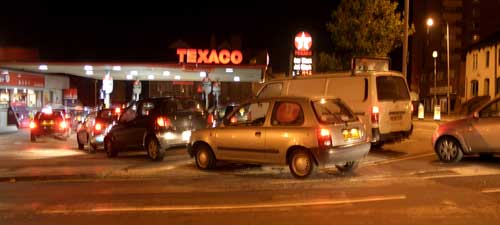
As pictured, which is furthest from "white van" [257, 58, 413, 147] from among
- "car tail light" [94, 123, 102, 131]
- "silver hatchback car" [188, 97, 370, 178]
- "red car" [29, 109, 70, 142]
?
"red car" [29, 109, 70, 142]

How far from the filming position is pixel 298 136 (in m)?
11.8

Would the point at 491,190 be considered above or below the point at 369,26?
below

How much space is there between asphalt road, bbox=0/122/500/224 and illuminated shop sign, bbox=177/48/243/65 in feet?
58.4

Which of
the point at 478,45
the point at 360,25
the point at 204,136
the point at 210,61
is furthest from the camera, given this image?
the point at 478,45

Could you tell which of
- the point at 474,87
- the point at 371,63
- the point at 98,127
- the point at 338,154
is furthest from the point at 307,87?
the point at 474,87

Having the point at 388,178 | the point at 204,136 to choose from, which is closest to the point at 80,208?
the point at 204,136

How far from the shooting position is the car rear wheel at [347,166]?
1293cm

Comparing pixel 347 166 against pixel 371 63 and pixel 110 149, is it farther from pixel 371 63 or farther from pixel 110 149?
pixel 110 149

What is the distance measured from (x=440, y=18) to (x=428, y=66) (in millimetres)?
5826

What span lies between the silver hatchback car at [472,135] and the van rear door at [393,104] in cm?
126

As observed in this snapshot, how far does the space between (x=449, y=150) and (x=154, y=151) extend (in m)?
7.21

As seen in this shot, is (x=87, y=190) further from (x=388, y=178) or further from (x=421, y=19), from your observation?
(x=421, y=19)

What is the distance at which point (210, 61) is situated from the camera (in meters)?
33.8

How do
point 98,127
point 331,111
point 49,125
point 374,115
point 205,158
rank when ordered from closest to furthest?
point 331,111 → point 205,158 → point 374,115 → point 98,127 → point 49,125
